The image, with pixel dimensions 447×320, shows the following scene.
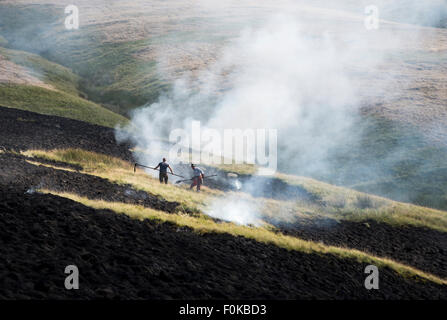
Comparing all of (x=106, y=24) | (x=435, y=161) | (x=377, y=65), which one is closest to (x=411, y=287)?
(x=435, y=161)

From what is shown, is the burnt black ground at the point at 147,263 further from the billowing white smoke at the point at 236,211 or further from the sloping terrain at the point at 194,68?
the sloping terrain at the point at 194,68

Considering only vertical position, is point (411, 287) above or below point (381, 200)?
below

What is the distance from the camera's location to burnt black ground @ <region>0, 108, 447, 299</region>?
902cm

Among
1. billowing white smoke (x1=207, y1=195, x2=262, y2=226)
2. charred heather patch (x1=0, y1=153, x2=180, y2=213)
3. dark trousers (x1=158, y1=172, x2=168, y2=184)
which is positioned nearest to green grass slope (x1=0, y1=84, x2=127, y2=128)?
dark trousers (x1=158, y1=172, x2=168, y2=184)

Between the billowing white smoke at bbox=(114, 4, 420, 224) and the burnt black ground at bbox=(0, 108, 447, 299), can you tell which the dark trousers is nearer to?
the billowing white smoke at bbox=(114, 4, 420, 224)

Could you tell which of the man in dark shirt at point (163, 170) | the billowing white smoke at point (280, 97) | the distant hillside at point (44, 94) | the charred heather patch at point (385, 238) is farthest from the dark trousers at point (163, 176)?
the distant hillside at point (44, 94)

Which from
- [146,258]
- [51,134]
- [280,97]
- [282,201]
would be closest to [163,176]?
[282,201]

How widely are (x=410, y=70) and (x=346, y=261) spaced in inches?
1943

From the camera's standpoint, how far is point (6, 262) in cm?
877

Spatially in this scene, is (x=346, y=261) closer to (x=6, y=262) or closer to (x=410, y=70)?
(x=6, y=262)

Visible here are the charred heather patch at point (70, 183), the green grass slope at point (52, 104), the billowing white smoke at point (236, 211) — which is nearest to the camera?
the charred heather patch at point (70, 183)

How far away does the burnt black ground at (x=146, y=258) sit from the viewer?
9016 mm
